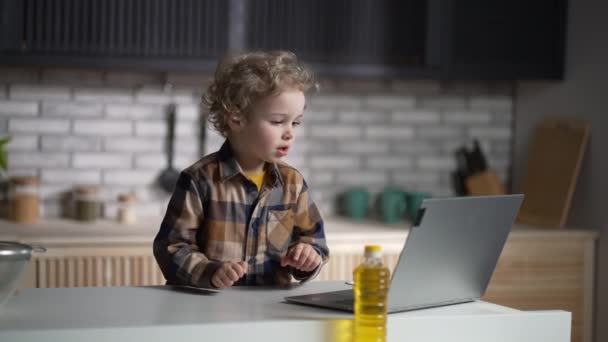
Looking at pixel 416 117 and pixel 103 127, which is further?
pixel 416 117

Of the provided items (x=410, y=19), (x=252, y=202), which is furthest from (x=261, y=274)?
(x=410, y=19)

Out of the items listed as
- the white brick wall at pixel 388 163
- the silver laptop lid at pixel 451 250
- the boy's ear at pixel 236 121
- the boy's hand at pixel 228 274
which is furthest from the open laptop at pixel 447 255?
the white brick wall at pixel 388 163

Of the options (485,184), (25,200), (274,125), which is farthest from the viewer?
(485,184)

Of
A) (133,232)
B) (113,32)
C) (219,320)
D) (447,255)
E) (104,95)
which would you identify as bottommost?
(133,232)

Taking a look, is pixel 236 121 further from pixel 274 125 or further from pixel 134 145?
pixel 134 145

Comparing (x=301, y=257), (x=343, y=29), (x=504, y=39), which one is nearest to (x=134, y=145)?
(x=343, y=29)

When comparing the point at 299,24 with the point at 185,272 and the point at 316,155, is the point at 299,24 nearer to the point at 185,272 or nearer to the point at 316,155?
the point at 316,155

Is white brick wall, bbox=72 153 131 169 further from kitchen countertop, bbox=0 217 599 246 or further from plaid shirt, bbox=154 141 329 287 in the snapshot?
plaid shirt, bbox=154 141 329 287

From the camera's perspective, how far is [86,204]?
3.75 metres

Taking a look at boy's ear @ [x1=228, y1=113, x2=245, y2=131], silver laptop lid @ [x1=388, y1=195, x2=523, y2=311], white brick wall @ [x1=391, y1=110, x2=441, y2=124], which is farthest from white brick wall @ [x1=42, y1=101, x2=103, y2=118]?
silver laptop lid @ [x1=388, y1=195, x2=523, y2=311]

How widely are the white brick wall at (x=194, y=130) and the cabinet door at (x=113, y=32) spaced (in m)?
0.24

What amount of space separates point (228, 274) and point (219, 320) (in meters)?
0.29

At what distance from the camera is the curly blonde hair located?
224 centimetres

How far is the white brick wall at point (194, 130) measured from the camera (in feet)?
12.7
